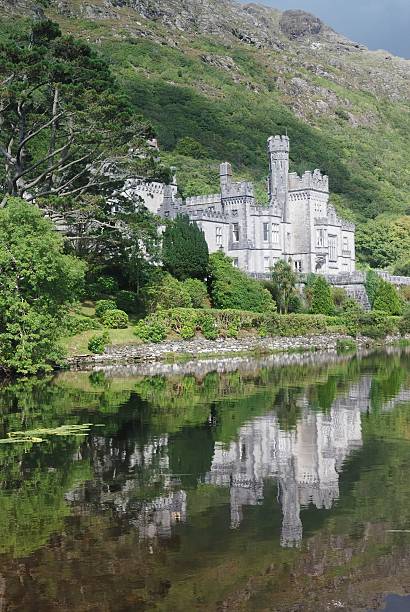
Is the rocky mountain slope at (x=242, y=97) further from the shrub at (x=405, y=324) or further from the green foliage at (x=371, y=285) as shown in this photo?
the shrub at (x=405, y=324)

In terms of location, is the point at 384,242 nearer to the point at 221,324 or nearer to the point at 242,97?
the point at 221,324

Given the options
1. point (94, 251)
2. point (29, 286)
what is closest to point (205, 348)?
point (94, 251)

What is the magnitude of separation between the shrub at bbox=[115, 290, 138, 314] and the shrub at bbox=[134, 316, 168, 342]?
327 cm

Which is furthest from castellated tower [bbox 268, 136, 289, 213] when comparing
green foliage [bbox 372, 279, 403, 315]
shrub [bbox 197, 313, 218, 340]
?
shrub [bbox 197, 313, 218, 340]

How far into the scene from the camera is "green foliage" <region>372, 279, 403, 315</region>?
60719 millimetres

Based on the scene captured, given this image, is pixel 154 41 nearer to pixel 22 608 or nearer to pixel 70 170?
pixel 70 170

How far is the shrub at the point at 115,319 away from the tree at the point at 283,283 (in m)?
15.6

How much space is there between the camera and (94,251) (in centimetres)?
4753

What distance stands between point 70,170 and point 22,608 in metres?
36.3

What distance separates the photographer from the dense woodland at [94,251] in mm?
32719

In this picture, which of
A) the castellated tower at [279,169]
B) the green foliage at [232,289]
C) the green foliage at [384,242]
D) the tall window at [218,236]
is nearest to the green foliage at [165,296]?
the green foliage at [232,289]

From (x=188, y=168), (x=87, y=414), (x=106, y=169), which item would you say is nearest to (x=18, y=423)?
(x=87, y=414)

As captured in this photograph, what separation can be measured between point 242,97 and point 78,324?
102466 millimetres

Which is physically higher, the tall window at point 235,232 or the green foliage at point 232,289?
the tall window at point 235,232
